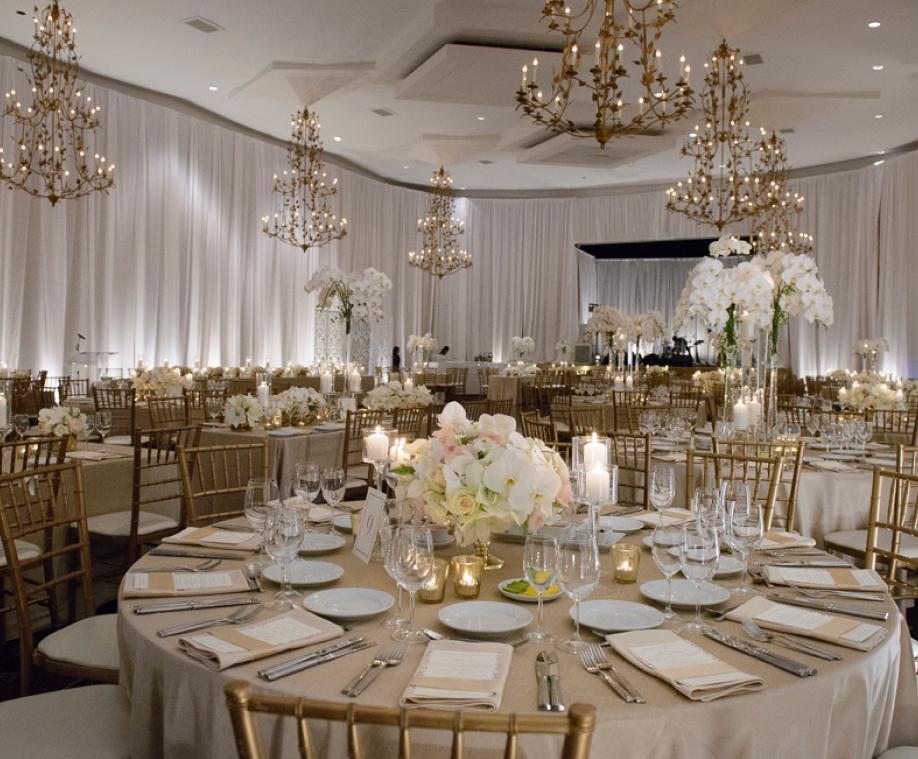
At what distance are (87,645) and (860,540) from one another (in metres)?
3.63

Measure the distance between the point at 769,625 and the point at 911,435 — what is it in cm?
544

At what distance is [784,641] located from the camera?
1805mm

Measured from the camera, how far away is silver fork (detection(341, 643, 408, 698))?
4.91ft

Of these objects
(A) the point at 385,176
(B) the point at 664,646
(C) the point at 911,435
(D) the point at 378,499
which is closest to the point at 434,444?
(D) the point at 378,499

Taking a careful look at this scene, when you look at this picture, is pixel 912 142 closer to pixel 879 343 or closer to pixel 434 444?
pixel 879 343

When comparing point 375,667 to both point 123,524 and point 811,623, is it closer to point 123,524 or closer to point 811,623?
point 811,623

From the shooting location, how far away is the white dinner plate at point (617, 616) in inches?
72.9

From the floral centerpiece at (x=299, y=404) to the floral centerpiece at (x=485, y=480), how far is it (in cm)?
411

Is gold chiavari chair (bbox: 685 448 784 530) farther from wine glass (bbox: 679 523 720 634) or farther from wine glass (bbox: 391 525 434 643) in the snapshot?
wine glass (bbox: 391 525 434 643)

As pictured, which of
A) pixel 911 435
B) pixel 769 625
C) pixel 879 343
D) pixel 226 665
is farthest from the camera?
pixel 879 343

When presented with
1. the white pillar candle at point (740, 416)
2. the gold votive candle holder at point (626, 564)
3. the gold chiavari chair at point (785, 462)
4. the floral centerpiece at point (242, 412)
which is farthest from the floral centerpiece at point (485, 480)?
the floral centerpiece at point (242, 412)

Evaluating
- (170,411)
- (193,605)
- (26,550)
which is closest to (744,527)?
(193,605)

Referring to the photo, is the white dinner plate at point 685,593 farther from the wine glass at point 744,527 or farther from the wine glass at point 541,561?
the wine glass at point 541,561

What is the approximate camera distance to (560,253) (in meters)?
19.0
